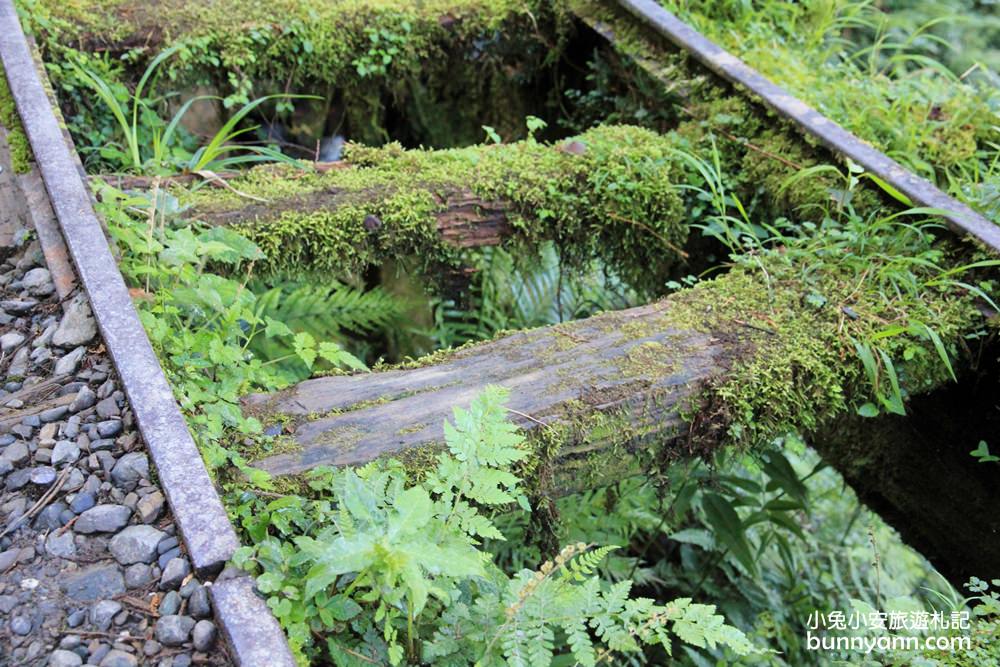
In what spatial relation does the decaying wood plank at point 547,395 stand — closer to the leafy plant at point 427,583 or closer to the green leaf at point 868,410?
the leafy plant at point 427,583

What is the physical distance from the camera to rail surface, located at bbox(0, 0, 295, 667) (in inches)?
62.5

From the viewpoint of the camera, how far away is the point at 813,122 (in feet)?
10.9

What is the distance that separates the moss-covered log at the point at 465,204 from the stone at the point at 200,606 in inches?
61.2

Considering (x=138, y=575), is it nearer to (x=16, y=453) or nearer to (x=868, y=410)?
(x=16, y=453)

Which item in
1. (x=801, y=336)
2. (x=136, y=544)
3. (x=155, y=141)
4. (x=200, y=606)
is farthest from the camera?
(x=155, y=141)

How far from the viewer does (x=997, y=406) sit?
2748mm

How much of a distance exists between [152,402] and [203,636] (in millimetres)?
607

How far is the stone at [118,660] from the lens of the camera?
1550 millimetres

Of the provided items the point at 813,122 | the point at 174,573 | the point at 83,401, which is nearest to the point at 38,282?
the point at 83,401

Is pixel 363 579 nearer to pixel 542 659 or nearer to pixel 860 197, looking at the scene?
pixel 542 659

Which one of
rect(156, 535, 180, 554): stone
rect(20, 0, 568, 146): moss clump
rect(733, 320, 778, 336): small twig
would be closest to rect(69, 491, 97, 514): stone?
rect(156, 535, 180, 554): stone

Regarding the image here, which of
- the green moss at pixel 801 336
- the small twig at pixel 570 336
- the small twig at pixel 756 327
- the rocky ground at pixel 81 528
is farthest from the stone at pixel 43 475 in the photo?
the small twig at pixel 756 327

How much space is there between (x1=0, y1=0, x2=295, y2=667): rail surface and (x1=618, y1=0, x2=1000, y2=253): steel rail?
2495 mm

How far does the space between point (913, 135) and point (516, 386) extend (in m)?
2.14
